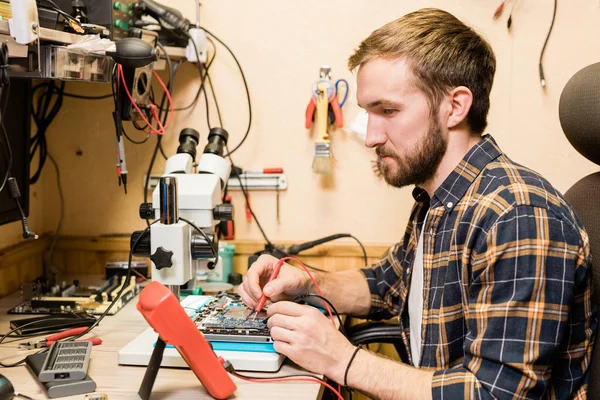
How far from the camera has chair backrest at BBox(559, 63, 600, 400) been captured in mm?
1221

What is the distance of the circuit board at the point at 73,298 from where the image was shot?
1.65m

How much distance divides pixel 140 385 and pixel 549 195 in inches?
33.8

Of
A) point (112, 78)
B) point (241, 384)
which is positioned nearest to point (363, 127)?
point (112, 78)

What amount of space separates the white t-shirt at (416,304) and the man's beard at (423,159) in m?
0.11

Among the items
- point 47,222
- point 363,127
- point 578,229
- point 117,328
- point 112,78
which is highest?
point 112,78

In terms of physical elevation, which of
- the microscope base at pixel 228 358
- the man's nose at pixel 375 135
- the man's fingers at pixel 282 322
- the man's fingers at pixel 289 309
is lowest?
the microscope base at pixel 228 358

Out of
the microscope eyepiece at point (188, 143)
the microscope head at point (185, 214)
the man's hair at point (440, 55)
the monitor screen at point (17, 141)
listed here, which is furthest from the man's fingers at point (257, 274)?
the monitor screen at point (17, 141)

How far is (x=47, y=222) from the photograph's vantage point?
2.15m

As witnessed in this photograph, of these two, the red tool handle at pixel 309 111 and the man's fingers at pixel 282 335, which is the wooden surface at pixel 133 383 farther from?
the red tool handle at pixel 309 111

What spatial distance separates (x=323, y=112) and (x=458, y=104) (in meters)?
0.66

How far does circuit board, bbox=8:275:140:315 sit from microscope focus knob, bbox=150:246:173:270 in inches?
16.2

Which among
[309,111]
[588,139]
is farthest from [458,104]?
[309,111]

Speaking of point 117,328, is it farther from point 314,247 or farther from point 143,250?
point 314,247

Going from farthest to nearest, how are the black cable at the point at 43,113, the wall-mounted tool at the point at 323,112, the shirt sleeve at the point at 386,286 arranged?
1. the black cable at the point at 43,113
2. the wall-mounted tool at the point at 323,112
3. the shirt sleeve at the point at 386,286
